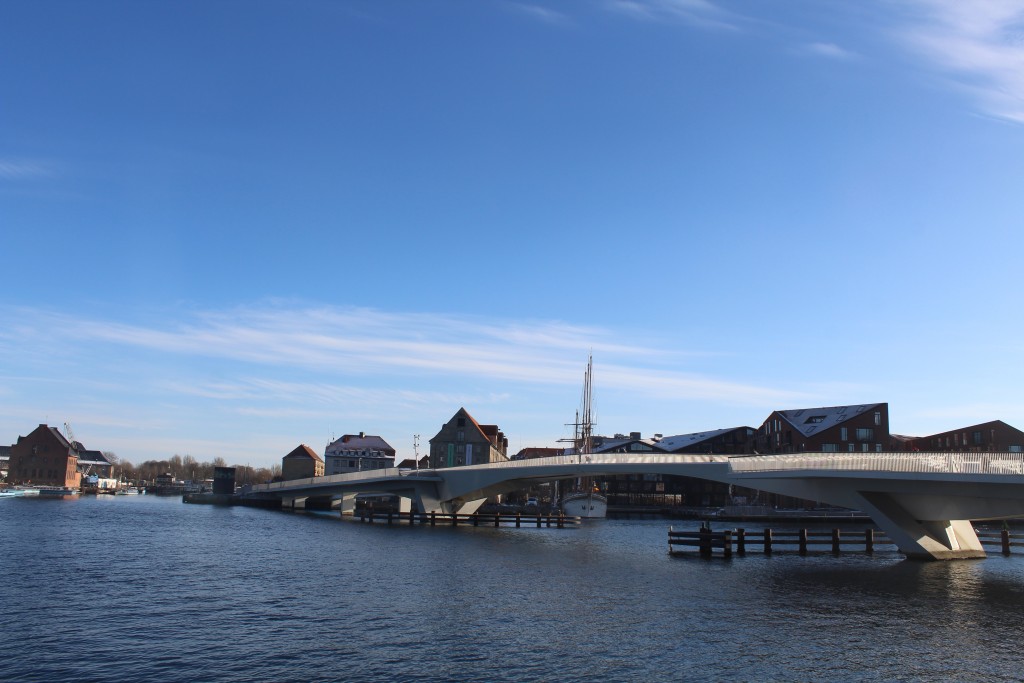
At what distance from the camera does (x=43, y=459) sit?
6516 inches

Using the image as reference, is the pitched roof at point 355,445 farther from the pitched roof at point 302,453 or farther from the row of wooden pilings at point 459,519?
the row of wooden pilings at point 459,519

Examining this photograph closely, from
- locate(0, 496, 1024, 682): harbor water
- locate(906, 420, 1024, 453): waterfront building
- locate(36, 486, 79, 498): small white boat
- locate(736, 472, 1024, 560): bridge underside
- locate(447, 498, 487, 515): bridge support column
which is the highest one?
locate(906, 420, 1024, 453): waterfront building

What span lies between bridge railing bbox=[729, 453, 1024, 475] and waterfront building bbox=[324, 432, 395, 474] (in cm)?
10286

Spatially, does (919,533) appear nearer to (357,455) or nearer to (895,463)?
(895,463)

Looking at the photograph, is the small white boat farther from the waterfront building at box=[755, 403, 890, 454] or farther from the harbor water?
the waterfront building at box=[755, 403, 890, 454]

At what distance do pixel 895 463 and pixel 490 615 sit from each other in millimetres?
29175

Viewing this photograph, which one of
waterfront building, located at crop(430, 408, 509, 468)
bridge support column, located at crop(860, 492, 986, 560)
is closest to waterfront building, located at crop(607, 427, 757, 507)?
waterfront building, located at crop(430, 408, 509, 468)

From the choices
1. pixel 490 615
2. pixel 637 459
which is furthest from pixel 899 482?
pixel 490 615

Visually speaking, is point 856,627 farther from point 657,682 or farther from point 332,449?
point 332,449

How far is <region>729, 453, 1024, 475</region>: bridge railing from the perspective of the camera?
43.3 m

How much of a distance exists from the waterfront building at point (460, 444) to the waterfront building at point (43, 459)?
8543 cm

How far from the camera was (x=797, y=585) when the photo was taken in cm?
4122

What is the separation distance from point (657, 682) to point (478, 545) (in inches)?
1590

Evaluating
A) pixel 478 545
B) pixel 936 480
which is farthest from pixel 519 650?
pixel 478 545
